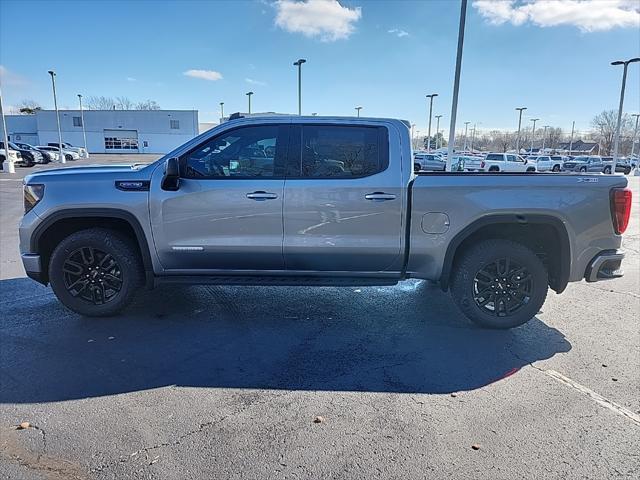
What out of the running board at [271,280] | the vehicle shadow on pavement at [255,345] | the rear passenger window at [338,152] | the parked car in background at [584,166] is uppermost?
the rear passenger window at [338,152]

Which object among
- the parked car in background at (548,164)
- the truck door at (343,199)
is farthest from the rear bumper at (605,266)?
the parked car in background at (548,164)

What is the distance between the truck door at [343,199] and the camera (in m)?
4.21

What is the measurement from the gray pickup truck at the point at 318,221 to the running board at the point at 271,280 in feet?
0.05

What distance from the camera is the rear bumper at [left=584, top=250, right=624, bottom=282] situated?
4.21 metres

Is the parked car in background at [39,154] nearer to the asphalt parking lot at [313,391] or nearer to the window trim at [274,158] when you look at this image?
the asphalt parking lot at [313,391]

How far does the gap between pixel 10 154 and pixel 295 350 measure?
3085 centimetres

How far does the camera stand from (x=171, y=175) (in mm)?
4074

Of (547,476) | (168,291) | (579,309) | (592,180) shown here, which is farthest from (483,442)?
(168,291)

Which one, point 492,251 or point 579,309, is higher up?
point 492,251

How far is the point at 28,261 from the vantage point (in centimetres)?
436

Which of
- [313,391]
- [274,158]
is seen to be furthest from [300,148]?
[313,391]

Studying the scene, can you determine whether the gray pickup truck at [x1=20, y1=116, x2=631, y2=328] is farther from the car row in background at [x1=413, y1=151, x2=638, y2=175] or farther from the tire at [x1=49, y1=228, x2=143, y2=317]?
the car row in background at [x1=413, y1=151, x2=638, y2=175]

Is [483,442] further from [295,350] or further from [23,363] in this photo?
[23,363]

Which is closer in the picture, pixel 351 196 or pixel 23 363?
pixel 23 363
